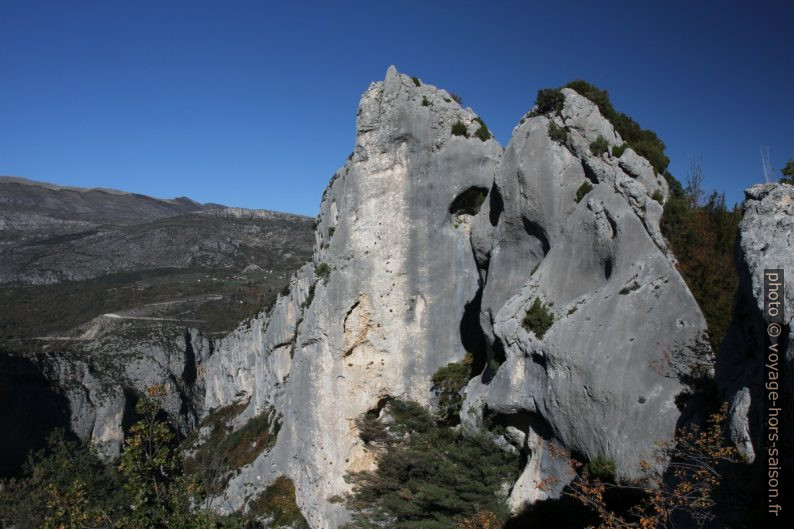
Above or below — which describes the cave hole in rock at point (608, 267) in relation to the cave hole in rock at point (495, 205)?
below

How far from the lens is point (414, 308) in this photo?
67.5 feet

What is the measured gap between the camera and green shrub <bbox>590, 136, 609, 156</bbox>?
1509 cm

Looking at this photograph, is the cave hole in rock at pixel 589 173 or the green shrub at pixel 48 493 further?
the green shrub at pixel 48 493

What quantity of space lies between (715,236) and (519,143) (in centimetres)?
609

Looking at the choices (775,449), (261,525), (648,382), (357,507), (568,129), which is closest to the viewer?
(775,449)

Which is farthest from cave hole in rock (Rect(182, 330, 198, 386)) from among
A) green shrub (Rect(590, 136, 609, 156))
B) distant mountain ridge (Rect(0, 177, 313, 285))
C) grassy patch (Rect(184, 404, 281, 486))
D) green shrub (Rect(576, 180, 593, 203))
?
green shrub (Rect(590, 136, 609, 156))

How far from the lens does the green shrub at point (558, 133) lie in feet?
50.9

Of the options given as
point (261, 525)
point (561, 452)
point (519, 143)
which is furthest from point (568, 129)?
point (261, 525)

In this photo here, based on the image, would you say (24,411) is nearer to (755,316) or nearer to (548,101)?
(548,101)

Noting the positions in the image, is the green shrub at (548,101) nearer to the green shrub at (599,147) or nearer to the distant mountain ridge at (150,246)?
the green shrub at (599,147)

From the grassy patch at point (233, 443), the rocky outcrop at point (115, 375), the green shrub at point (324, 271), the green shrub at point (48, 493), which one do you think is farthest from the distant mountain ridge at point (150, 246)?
the green shrub at point (324, 271)

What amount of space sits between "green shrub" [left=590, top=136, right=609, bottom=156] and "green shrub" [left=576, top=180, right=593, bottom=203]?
3.21 ft

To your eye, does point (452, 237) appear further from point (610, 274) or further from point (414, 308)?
point (610, 274)

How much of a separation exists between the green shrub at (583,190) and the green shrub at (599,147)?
979mm
